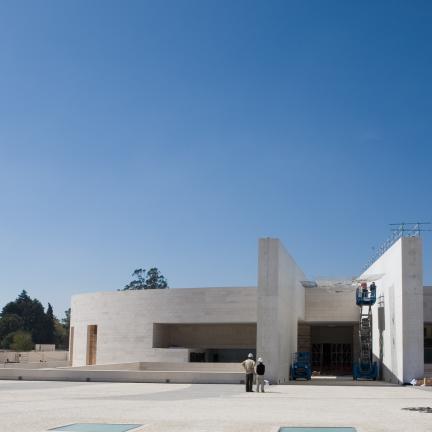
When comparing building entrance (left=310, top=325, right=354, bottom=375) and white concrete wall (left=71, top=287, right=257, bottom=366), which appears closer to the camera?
white concrete wall (left=71, top=287, right=257, bottom=366)

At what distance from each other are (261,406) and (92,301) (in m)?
37.7

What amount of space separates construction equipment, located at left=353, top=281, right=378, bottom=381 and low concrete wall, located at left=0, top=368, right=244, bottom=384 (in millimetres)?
12906

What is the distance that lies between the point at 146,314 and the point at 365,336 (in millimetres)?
15762

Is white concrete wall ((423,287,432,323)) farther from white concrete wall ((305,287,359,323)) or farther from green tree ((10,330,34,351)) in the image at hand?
green tree ((10,330,34,351))

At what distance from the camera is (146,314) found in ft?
167

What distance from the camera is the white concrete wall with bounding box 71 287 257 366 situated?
159 feet

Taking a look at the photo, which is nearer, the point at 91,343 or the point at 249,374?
the point at 249,374

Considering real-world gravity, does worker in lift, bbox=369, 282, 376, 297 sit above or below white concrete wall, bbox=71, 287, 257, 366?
above

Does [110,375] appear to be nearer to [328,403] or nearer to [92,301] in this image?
[328,403]

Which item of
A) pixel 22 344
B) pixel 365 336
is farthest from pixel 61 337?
pixel 365 336

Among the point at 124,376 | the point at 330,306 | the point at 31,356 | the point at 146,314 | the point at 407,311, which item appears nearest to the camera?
the point at 124,376

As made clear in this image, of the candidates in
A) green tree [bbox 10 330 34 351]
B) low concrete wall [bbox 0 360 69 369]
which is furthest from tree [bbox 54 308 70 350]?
low concrete wall [bbox 0 360 69 369]

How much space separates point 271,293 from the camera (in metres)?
32.2

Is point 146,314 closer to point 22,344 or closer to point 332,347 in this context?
point 332,347
